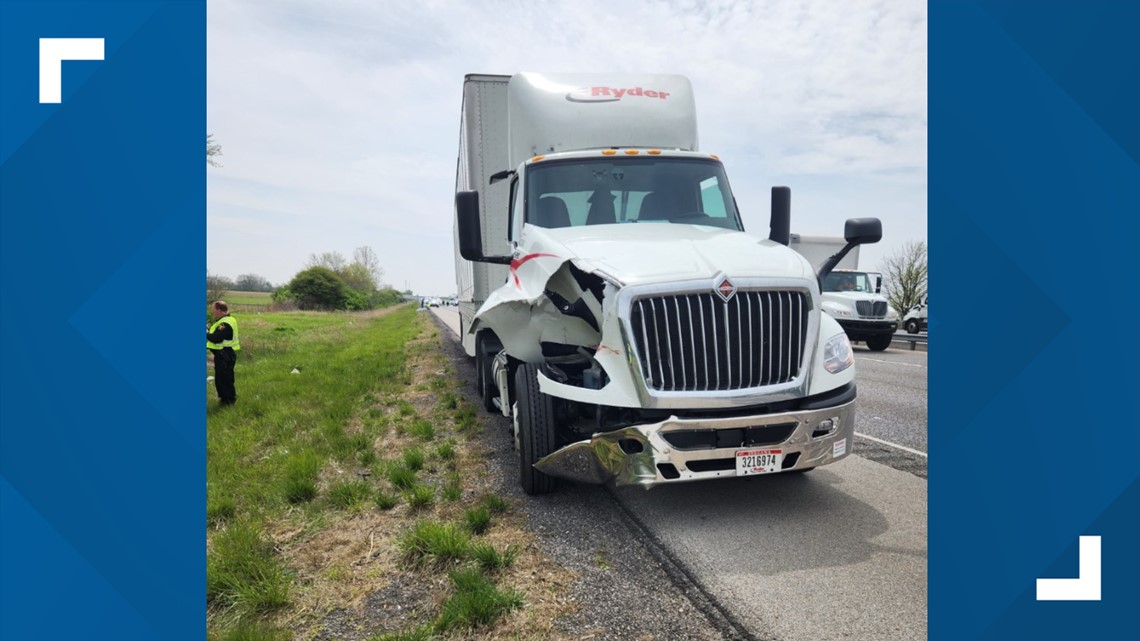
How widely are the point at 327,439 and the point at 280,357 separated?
1034 centimetres

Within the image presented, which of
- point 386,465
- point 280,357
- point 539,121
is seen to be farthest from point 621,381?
point 280,357

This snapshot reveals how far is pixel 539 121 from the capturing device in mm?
6262

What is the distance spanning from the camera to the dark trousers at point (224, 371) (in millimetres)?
8359

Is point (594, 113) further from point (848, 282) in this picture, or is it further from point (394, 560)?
point (848, 282)

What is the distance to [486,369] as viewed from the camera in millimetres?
6711

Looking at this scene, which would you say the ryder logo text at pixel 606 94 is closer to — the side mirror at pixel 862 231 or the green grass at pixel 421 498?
the side mirror at pixel 862 231

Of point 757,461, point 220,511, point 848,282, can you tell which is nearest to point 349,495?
point 220,511

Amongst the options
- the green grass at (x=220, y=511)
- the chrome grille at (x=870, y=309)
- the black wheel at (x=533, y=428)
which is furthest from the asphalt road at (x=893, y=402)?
the green grass at (x=220, y=511)

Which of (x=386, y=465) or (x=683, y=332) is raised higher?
(x=683, y=332)

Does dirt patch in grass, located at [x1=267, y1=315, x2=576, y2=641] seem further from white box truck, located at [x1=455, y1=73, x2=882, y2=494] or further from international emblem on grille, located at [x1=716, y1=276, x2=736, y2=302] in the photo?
international emblem on grille, located at [x1=716, y1=276, x2=736, y2=302]

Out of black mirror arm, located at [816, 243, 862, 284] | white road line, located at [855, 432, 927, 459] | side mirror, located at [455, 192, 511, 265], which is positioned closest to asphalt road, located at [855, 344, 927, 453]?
white road line, located at [855, 432, 927, 459]

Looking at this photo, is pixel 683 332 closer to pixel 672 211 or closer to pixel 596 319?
pixel 596 319

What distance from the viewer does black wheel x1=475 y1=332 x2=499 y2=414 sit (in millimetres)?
6570

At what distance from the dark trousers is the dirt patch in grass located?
3.65 meters
